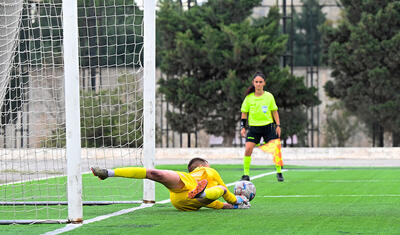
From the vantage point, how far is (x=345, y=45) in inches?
1268

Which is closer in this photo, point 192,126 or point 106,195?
point 106,195

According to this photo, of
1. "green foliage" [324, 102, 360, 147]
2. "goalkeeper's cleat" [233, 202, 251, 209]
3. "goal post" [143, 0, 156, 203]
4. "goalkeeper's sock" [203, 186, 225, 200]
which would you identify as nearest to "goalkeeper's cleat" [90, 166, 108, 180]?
"goalkeeper's sock" [203, 186, 225, 200]

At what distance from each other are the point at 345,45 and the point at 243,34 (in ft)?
13.8

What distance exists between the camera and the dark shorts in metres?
13.7

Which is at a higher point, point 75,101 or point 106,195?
point 75,101

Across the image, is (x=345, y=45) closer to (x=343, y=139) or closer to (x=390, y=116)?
(x=390, y=116)

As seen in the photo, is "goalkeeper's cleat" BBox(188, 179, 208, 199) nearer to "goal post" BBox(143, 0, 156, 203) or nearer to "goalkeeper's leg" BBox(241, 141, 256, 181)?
"goal post" BBox(143, 0, 156, 203)

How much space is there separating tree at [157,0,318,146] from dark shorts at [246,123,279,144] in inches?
639

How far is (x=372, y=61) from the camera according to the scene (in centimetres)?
3152

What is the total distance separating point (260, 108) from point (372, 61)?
61.9 feet

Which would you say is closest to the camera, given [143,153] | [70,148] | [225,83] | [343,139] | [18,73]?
[70,148]

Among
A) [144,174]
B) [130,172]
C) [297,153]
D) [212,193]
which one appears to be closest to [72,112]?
[130,172]

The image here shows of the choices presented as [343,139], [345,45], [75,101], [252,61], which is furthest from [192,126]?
[75,101]

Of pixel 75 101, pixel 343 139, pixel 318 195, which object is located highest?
pixel 75 101
